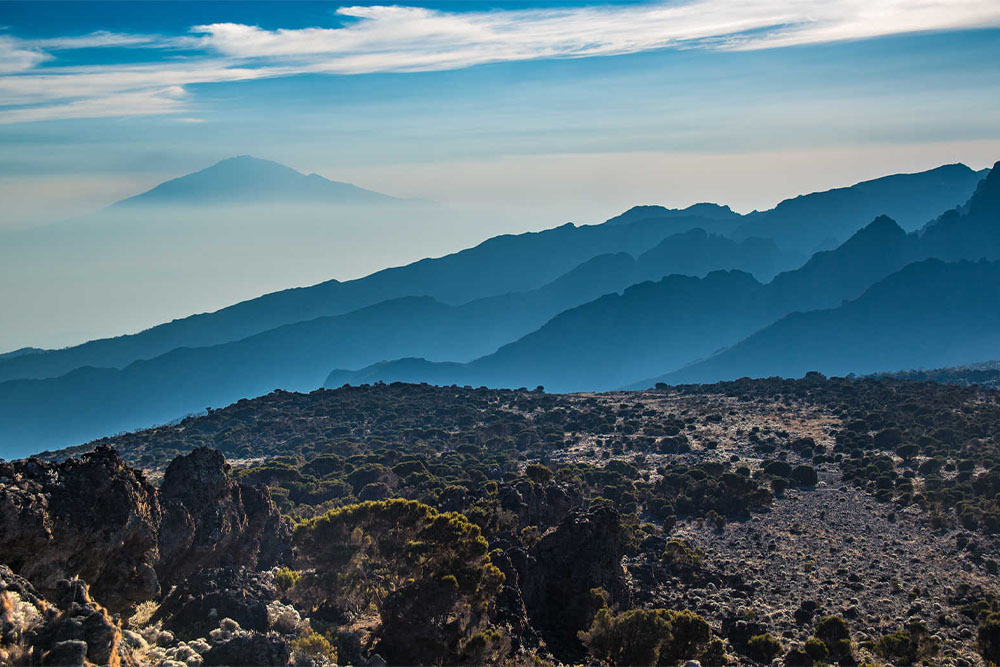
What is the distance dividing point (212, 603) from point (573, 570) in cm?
1255

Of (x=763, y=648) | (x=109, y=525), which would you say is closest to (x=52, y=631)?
(x=109, y=525)

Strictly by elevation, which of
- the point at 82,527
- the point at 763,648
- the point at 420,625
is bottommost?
the point at 763,648

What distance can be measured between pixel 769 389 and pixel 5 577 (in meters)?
72.6

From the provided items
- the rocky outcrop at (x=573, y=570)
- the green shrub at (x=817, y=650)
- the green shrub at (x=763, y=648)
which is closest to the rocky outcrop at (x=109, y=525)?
the rocky outcrop at (x=573, y=570)

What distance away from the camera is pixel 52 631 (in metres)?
12.9

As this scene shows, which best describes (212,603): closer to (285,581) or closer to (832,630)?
(285,581)

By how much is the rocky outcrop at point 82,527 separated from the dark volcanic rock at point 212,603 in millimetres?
1794

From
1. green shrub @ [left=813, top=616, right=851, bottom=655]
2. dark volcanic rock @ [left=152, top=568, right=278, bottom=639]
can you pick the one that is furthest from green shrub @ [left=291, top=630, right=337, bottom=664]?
green shrub @ [left=813, top=616, right=851, bottom=655]

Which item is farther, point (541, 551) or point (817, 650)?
point (541, 551)

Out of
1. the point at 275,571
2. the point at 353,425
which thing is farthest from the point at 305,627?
the point at 353,425

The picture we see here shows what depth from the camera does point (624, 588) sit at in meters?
29.3

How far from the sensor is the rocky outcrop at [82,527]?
15.9 m

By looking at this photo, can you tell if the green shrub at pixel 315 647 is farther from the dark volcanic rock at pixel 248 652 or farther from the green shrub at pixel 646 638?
the green shrub at pixel 646 638

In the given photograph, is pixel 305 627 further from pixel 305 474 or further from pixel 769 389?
pixel 769 389
